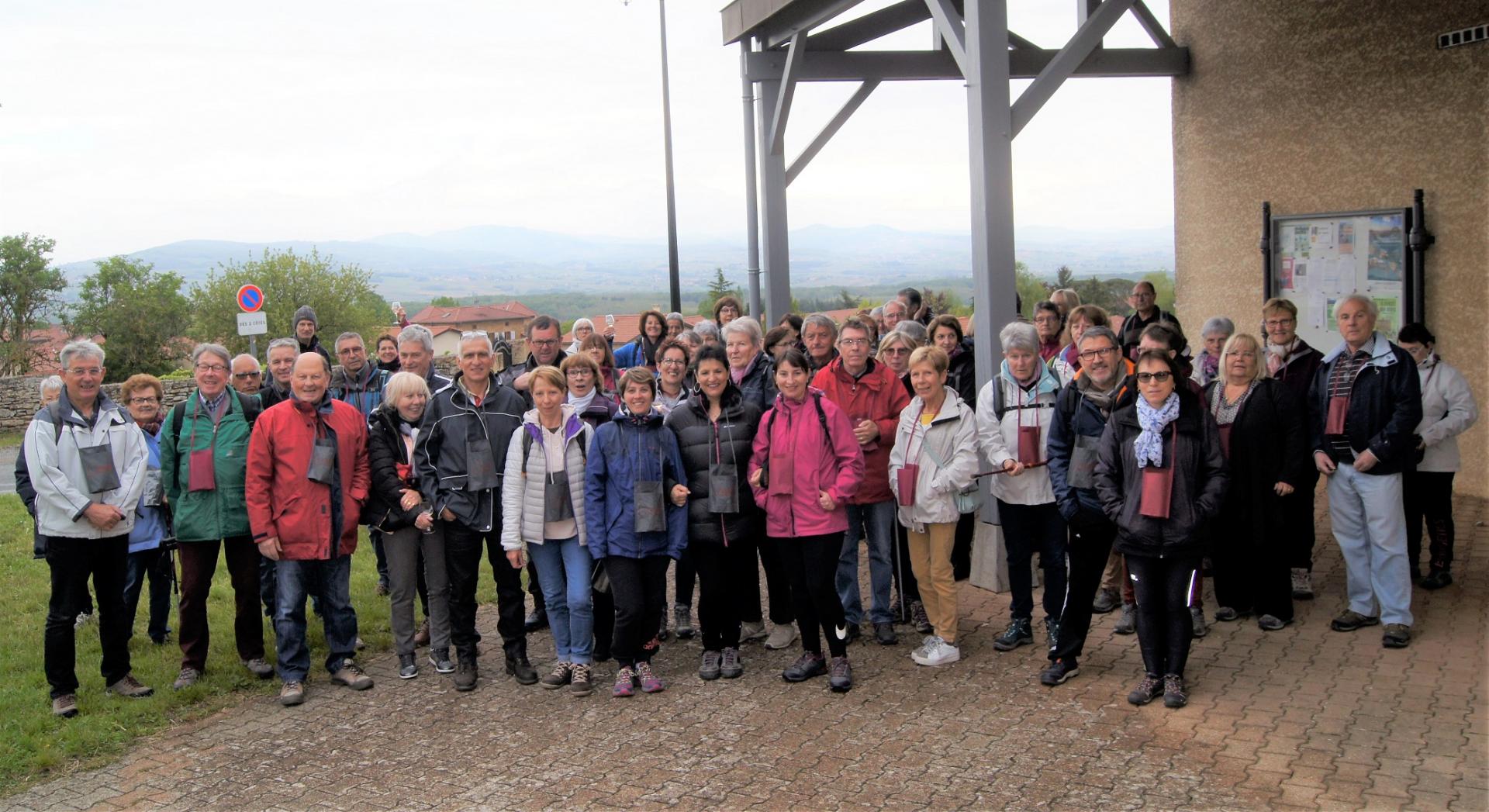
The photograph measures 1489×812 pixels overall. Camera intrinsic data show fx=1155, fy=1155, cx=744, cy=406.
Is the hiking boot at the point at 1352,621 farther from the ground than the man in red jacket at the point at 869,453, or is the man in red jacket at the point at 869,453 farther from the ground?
the man in red jacket at the point at 869,453

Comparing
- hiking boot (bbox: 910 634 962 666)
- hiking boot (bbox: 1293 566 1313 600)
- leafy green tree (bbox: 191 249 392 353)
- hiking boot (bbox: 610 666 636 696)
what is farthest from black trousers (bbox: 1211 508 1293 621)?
leafy green tree (bbox: 191 249 392 353)

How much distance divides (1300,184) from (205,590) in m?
9.09

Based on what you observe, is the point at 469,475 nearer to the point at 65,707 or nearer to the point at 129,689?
the point at 129,689

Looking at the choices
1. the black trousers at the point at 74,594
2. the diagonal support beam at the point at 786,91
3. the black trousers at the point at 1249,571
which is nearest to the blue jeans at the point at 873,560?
the black trousers at the point at 1249,571

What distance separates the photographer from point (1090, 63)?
10492 millimetres

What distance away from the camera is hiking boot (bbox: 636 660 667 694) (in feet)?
18.9

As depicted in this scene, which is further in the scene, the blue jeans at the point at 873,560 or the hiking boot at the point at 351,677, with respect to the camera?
the blue jeans at the point at 873,560

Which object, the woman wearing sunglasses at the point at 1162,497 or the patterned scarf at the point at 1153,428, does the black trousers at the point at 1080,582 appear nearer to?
the woman wearing sunglasses at the point at 1162,497

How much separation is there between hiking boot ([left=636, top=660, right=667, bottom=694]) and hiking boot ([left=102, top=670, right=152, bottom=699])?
2.58 m

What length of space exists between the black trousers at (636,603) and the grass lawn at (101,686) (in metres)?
1.85

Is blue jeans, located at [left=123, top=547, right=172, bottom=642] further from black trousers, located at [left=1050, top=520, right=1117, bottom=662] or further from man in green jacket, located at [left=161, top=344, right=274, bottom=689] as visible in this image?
black trousers, located at [left=1050, top=520, right=1117, bottom=662]

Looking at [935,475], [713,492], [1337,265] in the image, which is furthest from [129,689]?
[1337,265]

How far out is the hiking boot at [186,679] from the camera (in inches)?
240

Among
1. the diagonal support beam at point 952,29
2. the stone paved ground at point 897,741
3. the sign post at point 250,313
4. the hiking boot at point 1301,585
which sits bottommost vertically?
the stone paved ground at point 897,741
